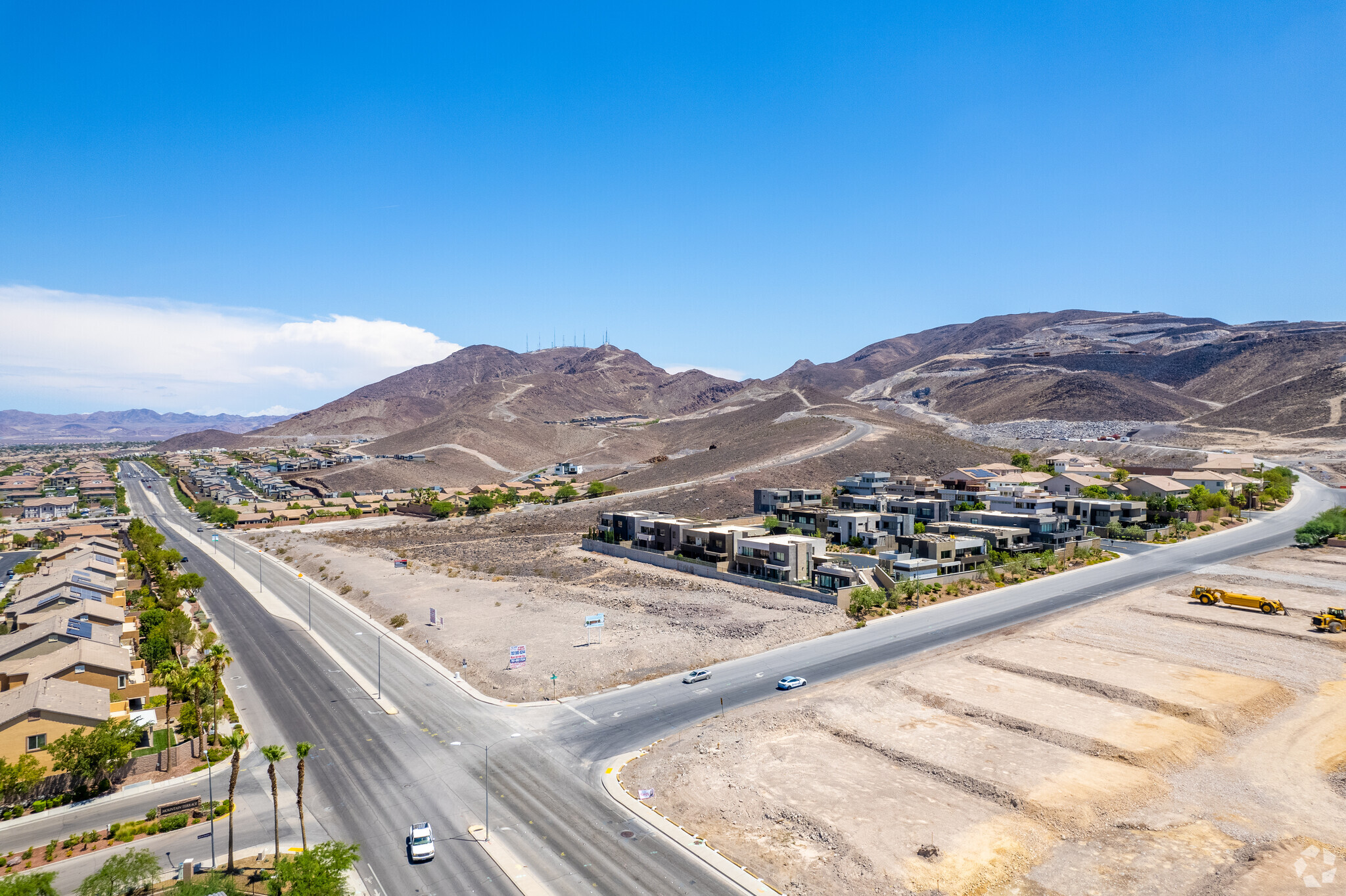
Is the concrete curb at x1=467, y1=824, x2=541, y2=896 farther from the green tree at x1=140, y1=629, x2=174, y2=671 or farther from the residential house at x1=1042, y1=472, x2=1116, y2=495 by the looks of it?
the residential house at x1=1042, y1=472, x2=1116, y2=495

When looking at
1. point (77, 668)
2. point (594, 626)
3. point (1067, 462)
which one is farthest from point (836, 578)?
point (1067, 462)

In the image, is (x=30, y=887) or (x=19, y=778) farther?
(x=19, y=778)

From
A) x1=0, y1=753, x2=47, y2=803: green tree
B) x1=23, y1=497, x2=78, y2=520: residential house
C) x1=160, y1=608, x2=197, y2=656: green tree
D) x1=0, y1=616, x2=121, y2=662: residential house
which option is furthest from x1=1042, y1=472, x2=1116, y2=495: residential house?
x1=23, y1=497, x2=78, y2=520: residential house

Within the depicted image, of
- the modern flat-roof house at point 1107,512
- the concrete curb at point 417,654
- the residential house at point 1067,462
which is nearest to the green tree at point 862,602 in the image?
the concrete curb at point 417,654

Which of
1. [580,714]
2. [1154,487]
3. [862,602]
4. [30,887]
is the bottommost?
[580,714]

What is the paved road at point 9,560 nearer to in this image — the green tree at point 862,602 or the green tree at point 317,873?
the green tree at point 317,873

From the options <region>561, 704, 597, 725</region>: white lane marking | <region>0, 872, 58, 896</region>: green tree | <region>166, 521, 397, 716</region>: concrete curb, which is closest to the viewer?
<region>0, 872, 58, 896</region>: green tree

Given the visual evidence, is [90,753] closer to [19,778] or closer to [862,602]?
[19,778]
